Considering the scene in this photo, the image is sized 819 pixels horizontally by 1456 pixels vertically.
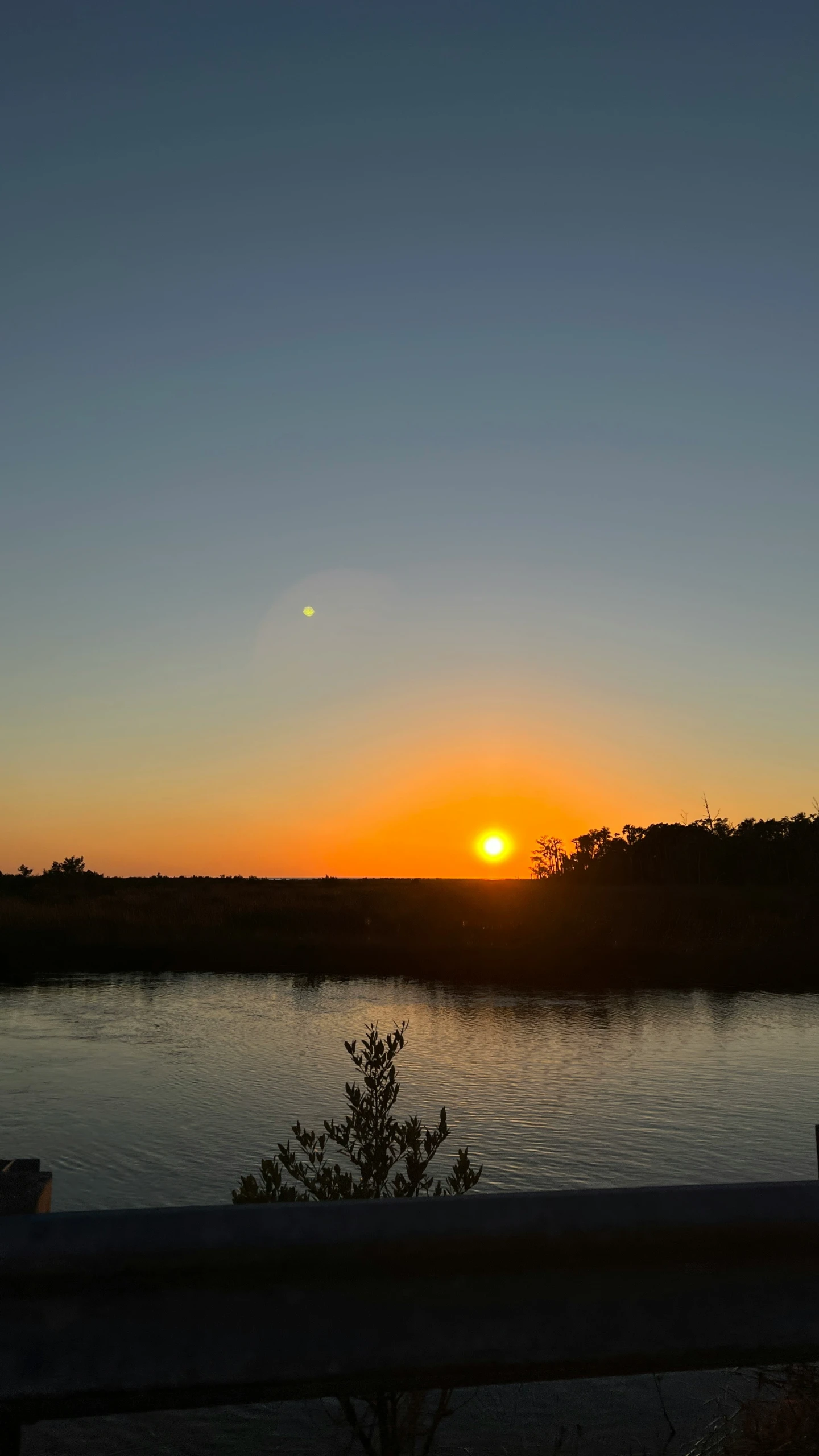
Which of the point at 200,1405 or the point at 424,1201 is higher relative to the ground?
the point at 424,1201

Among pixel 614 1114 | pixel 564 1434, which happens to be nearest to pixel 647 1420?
pixel 564 1434

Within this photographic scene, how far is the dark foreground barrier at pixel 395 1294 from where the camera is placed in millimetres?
1798

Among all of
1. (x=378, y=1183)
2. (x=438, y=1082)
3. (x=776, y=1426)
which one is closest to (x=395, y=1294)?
(x=776, y=1426)

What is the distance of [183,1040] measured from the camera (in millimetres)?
16562

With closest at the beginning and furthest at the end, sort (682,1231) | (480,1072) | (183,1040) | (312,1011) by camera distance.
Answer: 1. (682,1231)
2. (480,1072)
3. (183,1040)
4. (312,1011)

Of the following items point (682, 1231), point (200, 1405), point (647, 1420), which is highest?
point (682, 1231)

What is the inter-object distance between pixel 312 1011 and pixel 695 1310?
60.5ft

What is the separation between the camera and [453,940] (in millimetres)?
30484

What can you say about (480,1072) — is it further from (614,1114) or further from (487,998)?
(487,998)

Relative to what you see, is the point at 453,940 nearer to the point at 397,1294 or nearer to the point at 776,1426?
the point at 776,1426

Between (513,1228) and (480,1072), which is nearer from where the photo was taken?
(513,1228)

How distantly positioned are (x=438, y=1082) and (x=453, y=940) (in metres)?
17.3

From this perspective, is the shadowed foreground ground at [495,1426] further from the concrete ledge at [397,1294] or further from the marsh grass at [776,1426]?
the concrete ledge at [397,1294]

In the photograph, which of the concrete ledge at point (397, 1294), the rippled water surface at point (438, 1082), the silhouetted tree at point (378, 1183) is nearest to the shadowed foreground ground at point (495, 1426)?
the silhouetted tree at point (378, 1183)
